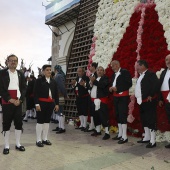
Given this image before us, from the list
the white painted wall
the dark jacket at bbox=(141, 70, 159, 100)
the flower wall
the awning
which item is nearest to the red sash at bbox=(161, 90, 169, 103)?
the dark jacket at bbox=(141, 70, 159, 100)

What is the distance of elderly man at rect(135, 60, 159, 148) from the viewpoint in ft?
14.3

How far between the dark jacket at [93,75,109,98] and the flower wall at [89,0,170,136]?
2.06 ft

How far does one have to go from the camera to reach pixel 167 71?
14.0 feet

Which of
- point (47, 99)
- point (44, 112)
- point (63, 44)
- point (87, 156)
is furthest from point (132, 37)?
point (63, 44)

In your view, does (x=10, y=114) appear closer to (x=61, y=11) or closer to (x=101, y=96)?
(x=101, y=96)

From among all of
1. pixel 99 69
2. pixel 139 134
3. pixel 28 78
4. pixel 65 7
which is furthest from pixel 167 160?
pixel 65 7

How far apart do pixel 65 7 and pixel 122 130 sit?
830 centimetres

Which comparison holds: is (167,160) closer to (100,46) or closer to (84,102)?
(84,102)

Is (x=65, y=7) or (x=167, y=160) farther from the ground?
(x=65, y=7)

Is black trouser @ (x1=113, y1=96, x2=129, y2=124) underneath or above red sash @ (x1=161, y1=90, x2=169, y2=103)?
underneath

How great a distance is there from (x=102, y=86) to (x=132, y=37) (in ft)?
5.03

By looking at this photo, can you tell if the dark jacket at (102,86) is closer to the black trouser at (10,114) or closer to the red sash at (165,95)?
the red sash at (165,95)

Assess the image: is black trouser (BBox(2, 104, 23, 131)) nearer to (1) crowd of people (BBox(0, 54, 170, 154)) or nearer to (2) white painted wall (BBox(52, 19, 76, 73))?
(1) crowd of people (BBox(0, 54, 170, 154))

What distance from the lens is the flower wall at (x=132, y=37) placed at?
16.9ft
